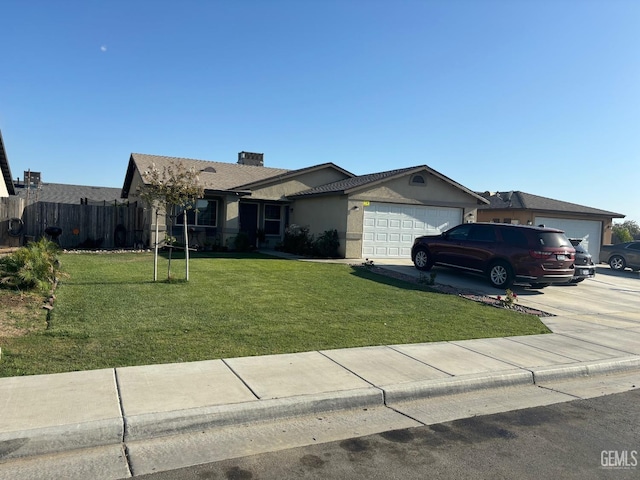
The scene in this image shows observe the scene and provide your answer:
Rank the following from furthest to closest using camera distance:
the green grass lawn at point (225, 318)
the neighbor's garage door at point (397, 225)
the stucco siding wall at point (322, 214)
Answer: the neighbor's garage door at point (397, 225) → the stucco siding wall at point (322, 214) → the green grass lawn at point (225, 318)

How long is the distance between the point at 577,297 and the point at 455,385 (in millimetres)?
9543

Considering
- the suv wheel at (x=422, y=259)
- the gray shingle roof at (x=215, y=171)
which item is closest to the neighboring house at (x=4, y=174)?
the gray shingle roof at (x=215, y=171)

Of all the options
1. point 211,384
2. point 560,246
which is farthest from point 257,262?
point 211,384

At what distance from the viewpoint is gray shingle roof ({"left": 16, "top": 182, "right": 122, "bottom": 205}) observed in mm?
36188

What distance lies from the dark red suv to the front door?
34.1 feet

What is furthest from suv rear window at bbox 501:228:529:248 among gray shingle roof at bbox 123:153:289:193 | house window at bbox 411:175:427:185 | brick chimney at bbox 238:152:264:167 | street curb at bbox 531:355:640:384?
brick chimney at bbox 238:152:264:167

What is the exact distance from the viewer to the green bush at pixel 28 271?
30.2 feet

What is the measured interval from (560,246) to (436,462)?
35.9 feet

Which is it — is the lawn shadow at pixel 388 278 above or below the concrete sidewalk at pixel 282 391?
above

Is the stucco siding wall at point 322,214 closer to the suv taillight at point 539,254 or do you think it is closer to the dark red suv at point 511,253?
the dark red suv at point 511,253

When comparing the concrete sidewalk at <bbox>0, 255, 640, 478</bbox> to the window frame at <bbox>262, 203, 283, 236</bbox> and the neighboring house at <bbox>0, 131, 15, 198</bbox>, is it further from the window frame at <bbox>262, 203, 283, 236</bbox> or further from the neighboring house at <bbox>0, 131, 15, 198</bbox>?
the neighboring house at <bbox>0, 131, 15, 198</bbox>

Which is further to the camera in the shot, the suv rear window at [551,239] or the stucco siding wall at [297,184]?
the stucco siding wall at [297,184]

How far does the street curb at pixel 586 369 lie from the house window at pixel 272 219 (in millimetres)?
17744

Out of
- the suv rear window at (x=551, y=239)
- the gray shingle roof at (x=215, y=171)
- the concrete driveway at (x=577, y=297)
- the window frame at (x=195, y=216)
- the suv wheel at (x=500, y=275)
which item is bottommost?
the concrete driveway at (x=577, y=297)
